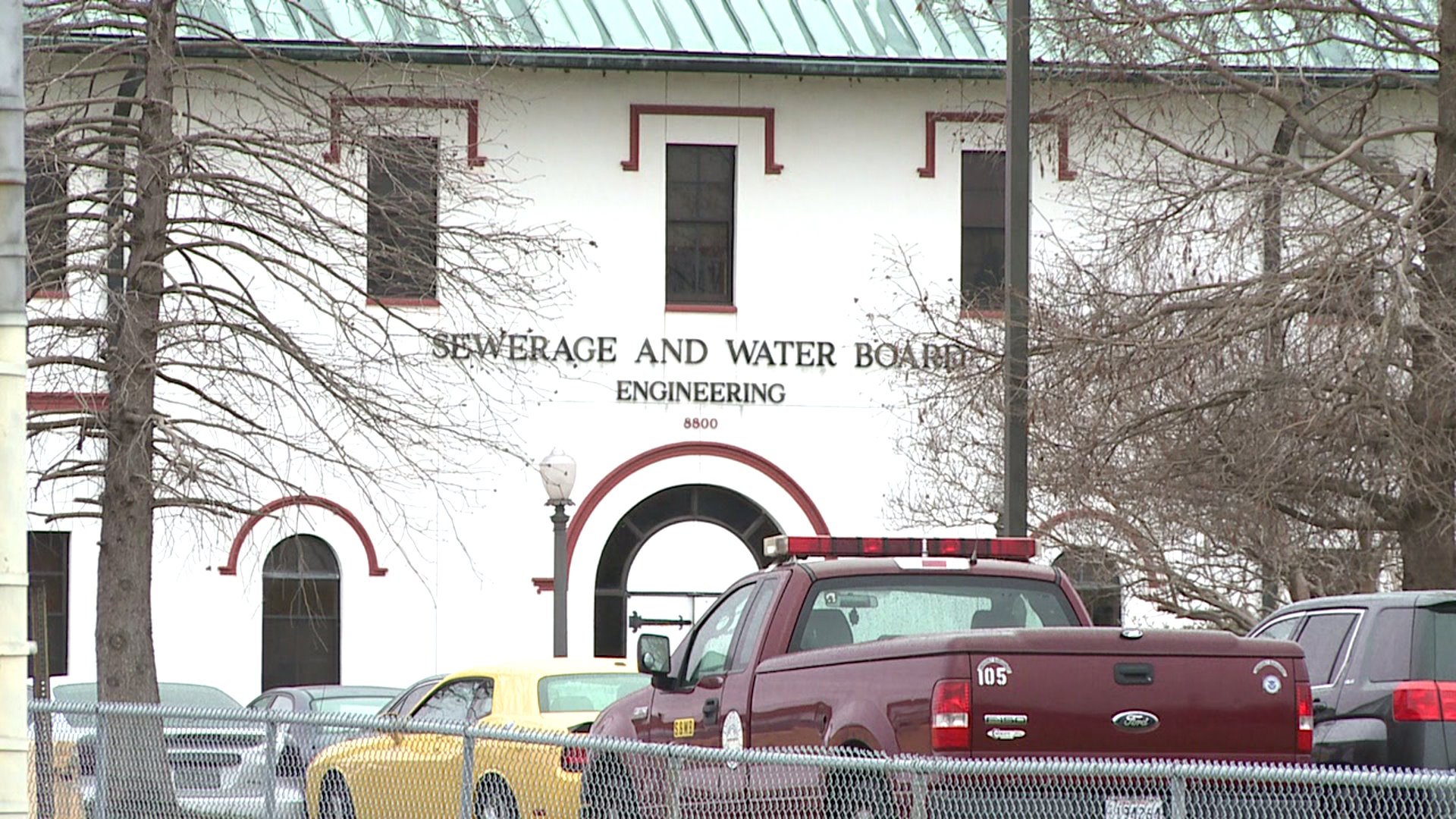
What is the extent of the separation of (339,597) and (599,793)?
16.8m

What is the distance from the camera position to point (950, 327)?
2516cm

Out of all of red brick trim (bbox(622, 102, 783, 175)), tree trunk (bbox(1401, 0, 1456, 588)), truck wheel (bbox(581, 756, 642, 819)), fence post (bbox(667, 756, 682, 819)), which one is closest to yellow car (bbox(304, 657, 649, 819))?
truck wheel (bbox(581, 756, 642, 819))

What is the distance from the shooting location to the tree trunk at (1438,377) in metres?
14.9

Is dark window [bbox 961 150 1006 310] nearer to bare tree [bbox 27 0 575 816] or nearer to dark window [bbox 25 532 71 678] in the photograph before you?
dark window [bbox 25 532 71 678]

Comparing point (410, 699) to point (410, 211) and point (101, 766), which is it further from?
point (101, 766)

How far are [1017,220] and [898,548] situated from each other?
4.08m

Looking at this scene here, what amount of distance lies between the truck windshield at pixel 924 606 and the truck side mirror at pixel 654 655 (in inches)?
37.0

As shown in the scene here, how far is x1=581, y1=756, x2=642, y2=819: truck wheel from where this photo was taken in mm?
9570

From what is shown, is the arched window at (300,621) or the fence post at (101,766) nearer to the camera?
the fence post at (101,766)

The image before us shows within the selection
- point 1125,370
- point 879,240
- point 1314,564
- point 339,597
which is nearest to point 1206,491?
point 1125,370

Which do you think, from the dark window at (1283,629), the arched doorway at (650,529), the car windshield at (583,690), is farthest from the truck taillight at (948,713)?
the arched doorway at (650,529)

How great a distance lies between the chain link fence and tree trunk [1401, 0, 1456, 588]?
4760mm

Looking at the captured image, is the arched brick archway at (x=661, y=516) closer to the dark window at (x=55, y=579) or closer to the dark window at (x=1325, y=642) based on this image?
the dark window at (x=55, y=579)

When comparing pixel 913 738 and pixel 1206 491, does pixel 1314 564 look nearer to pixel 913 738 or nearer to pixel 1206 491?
pixel 1206 491
